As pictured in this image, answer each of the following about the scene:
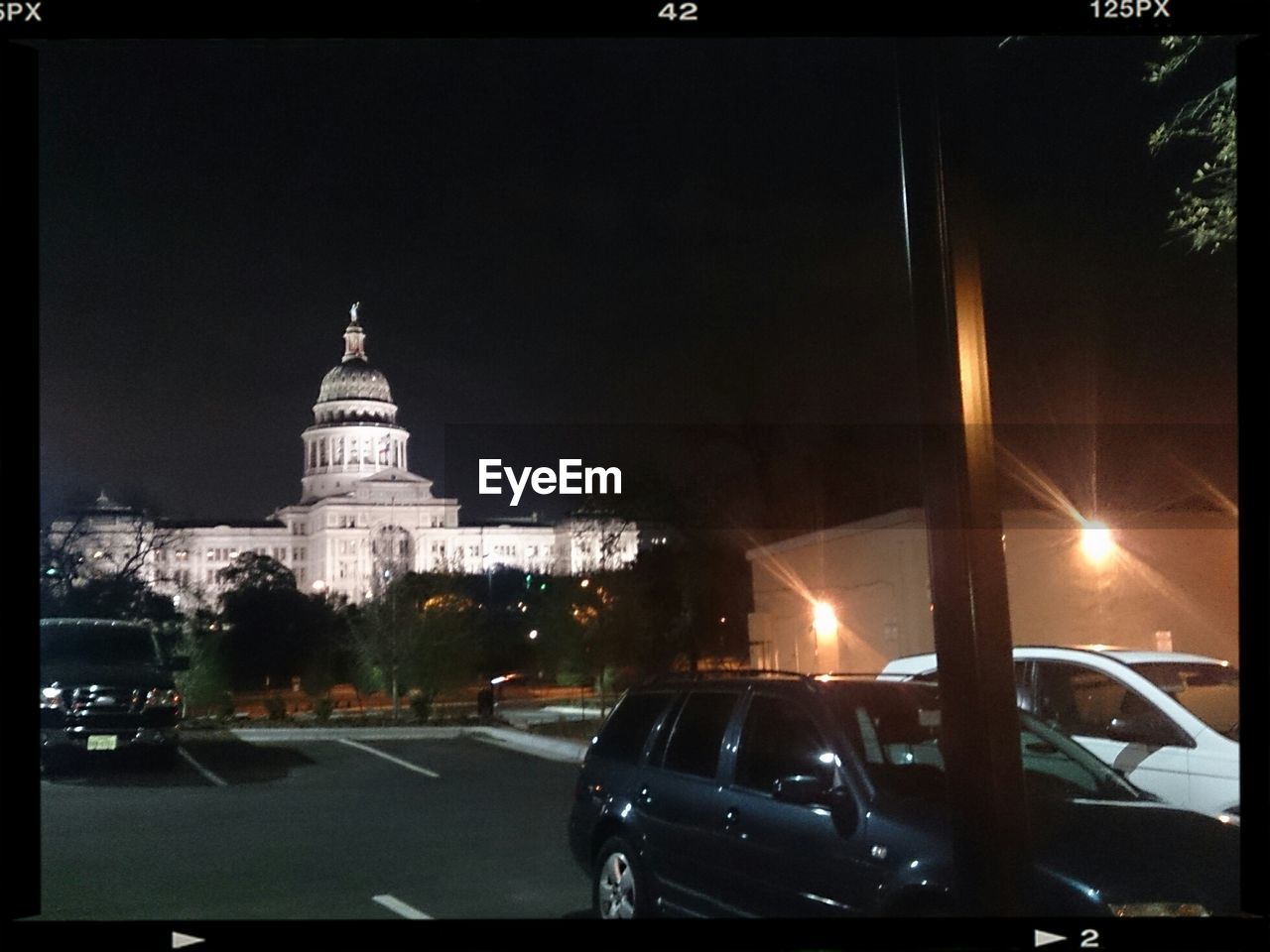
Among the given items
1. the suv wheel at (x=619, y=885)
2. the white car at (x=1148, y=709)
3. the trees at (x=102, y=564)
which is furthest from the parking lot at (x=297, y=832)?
the white car at (x=1148, y=709)

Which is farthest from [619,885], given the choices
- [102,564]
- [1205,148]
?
[1205,148]

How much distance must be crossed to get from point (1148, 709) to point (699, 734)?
61.2 inches

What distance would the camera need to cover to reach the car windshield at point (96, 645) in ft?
12.2

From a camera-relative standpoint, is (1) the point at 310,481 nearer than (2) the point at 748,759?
Yes

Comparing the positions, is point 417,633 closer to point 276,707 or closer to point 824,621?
point 276,707

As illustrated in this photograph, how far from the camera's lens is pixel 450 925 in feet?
12.6

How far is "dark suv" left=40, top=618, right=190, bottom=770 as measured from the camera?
3725 millimetres

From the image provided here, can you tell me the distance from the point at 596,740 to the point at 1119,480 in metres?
1.80

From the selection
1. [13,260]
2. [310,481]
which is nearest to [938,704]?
[310,481]

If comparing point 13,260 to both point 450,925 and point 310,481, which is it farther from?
point 450,925

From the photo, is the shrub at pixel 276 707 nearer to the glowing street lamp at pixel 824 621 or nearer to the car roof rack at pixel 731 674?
the car roof rack at pixel 731 674

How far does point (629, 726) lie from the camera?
4.03m

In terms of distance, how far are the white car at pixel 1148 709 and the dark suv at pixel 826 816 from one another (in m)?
0.09

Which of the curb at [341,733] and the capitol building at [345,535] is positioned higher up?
the capitol building at [345,535]
